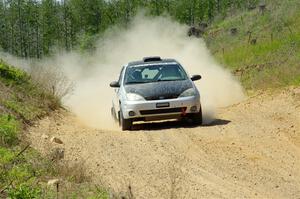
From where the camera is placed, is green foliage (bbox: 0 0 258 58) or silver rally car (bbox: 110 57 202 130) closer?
silver rally car (bbox: 110 57 202 130)

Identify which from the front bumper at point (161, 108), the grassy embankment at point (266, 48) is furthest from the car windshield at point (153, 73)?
the grassy embankment at point (266, 48)

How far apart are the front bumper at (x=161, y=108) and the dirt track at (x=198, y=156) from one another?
0.65 meters

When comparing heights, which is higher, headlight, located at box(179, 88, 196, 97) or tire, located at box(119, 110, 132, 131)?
headlight, located at box(179, 88, 196, 97)

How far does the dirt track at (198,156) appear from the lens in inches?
302

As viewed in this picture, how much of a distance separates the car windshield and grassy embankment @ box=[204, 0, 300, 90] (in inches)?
220

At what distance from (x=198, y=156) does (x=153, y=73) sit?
5116mm

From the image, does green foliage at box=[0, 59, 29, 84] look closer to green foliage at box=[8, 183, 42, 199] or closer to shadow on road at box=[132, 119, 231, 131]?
shadow on road at box=[132, 119, 231, 131]

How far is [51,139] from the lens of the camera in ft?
37.0

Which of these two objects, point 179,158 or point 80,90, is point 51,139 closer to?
point 179,158

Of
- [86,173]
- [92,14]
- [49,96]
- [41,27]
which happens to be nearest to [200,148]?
[86,173]

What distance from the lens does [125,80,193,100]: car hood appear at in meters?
13.4

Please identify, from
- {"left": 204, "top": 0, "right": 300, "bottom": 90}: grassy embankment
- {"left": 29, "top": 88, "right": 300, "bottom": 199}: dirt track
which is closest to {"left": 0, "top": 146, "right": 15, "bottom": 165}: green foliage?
{"left": 29, "top": 88, "right": 300, "bottom": 199}: dirt track

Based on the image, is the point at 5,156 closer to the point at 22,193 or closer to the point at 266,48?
the point at 22,193

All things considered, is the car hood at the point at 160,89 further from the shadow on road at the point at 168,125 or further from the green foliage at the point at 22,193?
the green foliage at the point at 22,193
